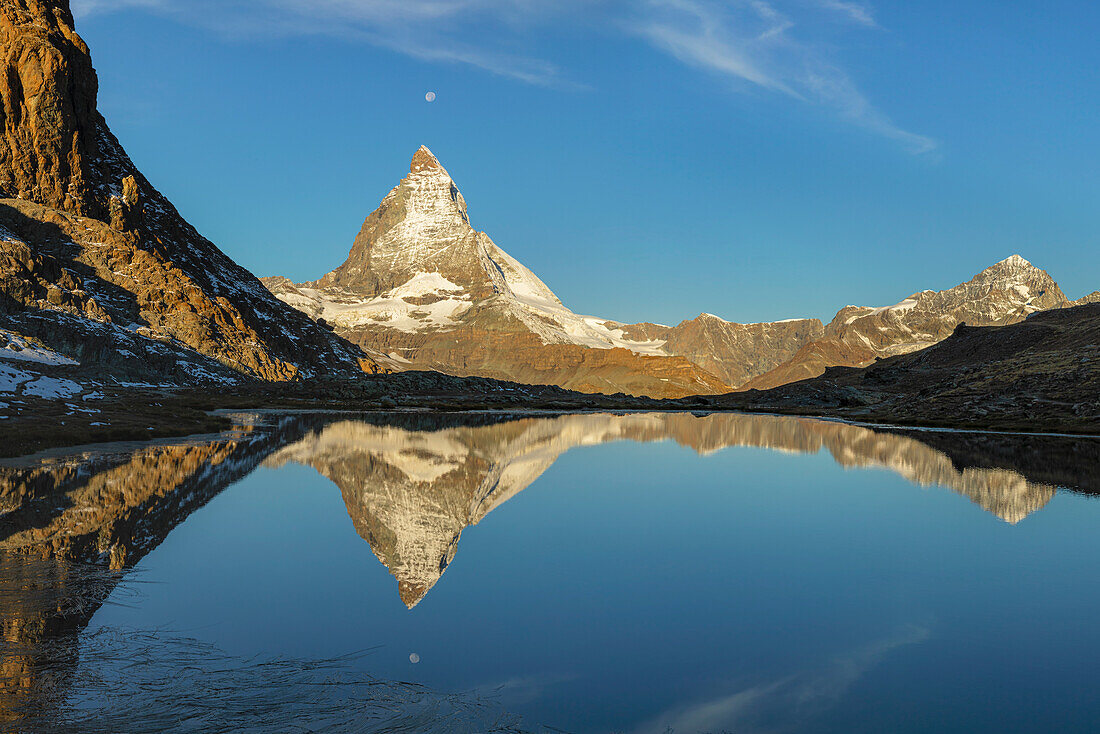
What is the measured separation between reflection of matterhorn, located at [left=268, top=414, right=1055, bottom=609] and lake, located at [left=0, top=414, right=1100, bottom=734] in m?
0.35

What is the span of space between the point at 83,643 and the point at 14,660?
1284mm

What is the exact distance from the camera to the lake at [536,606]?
1343cm

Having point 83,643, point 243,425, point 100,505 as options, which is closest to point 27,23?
point 243,425

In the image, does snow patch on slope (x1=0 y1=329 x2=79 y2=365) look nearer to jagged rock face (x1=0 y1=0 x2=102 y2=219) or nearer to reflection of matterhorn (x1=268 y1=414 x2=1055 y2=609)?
reflection of matterhorn (x1=268 y1=414 x2=1055 y2=609)

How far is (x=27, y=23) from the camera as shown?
18775 cm

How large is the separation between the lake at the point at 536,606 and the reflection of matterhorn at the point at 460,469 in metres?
0.35

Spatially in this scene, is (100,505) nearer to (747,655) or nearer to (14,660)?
(14,660)

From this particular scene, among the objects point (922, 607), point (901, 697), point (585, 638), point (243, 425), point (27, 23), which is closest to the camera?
point (901, 697)

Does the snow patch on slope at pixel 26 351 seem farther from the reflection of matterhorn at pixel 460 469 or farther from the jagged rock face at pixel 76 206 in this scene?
the reflection of matterhorn at pixel 460 469

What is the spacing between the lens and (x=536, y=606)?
19.6 m

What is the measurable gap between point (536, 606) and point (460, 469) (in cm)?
3309

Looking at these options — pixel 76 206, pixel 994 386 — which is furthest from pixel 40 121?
pixel 994 386

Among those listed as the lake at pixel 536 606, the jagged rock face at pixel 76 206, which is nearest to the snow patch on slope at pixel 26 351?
the jagged rock face at pixel 76 206

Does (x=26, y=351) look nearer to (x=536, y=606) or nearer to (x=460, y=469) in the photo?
(x=460, y=469)
